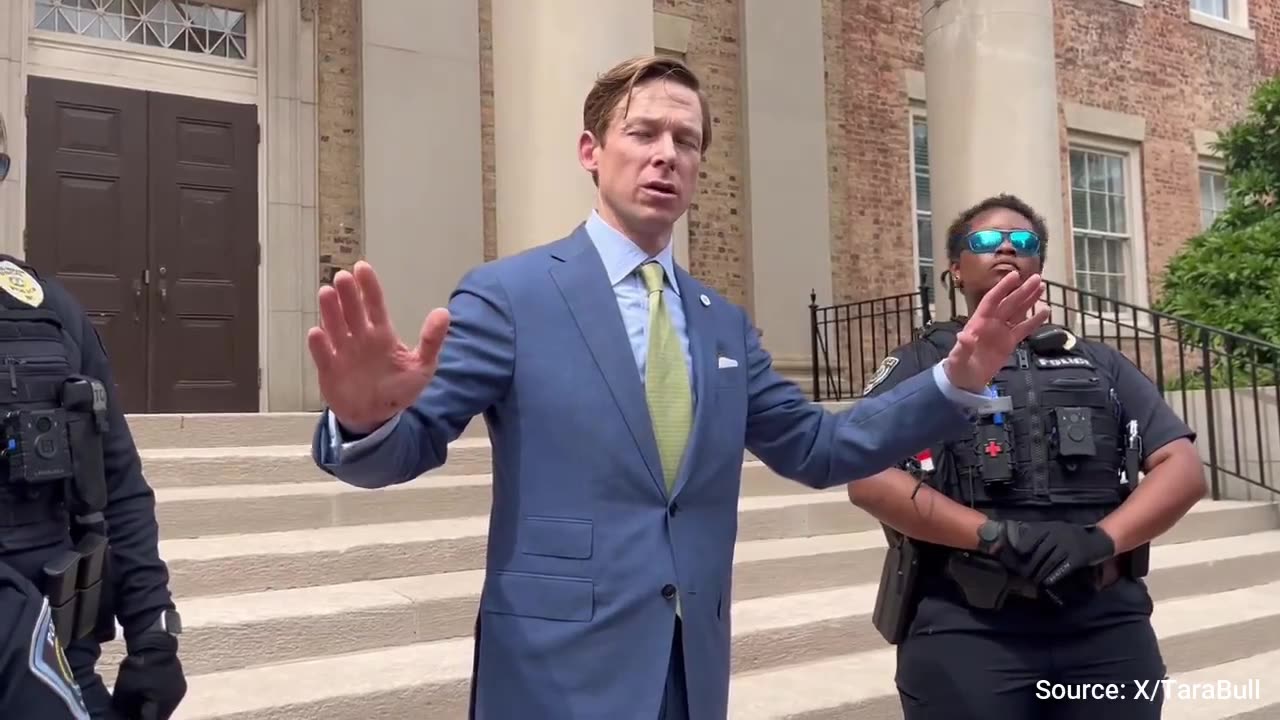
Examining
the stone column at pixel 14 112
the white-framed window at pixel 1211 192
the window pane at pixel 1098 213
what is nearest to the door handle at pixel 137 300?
the stone column at pixel 14 112

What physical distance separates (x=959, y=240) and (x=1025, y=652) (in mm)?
1018

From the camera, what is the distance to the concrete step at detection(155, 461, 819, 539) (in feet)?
15.2

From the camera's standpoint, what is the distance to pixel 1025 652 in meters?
2.43

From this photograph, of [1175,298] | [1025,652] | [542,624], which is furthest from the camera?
[1175,298]

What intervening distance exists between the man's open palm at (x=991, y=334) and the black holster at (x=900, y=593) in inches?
31.2

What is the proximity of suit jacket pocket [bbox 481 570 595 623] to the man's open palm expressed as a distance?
768 mm

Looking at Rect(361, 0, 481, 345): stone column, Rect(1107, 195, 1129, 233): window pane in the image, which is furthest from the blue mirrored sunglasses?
Rect(1107, 195, 1129, 233): window pane

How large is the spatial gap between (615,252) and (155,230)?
7.06 metres

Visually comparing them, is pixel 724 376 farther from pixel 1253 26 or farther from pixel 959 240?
pixel 1253 26

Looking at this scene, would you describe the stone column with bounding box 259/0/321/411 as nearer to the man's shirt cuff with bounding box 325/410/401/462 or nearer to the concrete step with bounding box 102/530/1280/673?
the concrete step with bounding box 102/530/1280/673

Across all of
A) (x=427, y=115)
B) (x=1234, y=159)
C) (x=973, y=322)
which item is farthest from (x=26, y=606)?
(x=1234, y=159)

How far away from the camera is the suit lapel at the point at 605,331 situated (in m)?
1.76

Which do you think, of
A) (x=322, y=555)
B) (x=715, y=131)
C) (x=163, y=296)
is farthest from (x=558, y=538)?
(x=715, y=131)

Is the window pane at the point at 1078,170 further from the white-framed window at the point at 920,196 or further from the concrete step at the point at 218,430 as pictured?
the concrete step at the point at 218,430
